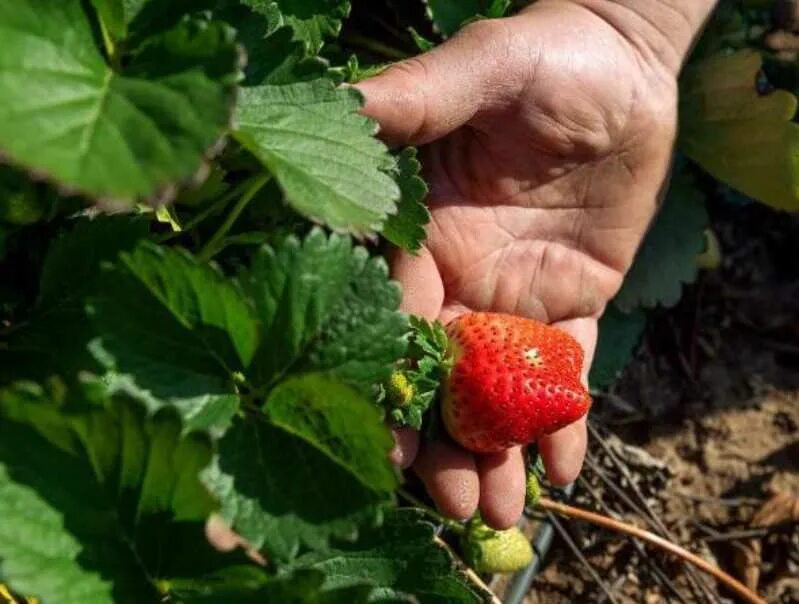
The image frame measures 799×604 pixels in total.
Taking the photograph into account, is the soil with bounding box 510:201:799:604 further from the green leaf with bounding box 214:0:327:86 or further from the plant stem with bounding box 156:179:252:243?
the green leaf with bounding box 214:0:327:86

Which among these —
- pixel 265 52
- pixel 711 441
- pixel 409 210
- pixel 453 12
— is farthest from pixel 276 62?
pixel 711 441

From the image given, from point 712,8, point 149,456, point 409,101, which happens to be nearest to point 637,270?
point 712,8

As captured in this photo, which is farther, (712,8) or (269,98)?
(712,8)

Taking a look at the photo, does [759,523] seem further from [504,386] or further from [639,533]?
[504,386]

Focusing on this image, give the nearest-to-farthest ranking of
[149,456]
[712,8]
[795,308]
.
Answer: [149,456]
[712,8]
[795,308]

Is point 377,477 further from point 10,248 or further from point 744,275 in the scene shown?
point 744,275

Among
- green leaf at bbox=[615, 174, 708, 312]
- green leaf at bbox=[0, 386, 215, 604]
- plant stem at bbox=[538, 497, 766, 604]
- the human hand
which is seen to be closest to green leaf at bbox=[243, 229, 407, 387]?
green leaf at bbox=[0, 386, 215, 604]
